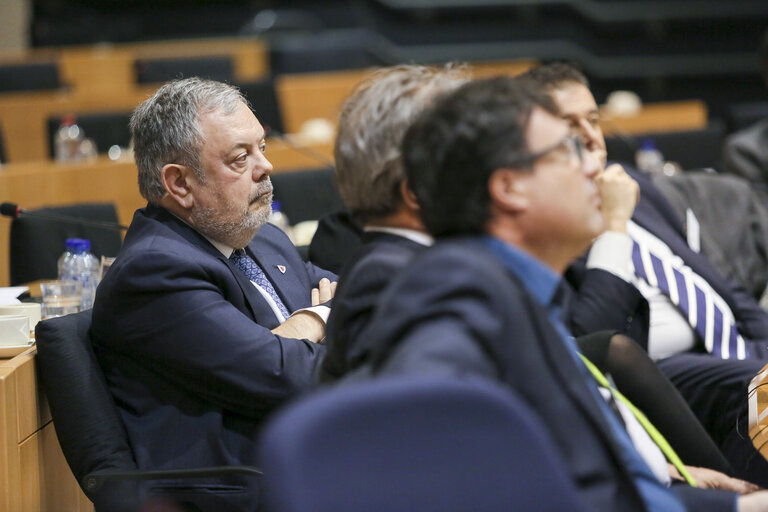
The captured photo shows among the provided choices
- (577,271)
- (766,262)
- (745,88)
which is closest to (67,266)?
(577,271)

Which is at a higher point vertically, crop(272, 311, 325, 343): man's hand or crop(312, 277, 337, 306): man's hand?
crop(272, 311, 325, 343): man's hand

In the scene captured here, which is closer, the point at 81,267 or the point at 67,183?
the point at 81,267

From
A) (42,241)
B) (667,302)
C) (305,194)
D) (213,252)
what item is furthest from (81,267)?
(667,302)

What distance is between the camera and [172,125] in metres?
1.87

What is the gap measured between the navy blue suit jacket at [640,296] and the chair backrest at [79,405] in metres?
0.98

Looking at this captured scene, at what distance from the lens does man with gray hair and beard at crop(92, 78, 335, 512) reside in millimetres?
1716

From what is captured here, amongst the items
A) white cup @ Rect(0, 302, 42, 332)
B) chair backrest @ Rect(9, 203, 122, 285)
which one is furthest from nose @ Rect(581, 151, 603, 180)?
chair backrest @ Rect(9, 203, 122, 285)

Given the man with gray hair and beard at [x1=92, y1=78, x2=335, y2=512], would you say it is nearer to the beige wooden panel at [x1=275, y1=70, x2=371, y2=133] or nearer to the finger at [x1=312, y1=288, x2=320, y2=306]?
the finger at [x1=312, y1=288, x2=320, y2=306]

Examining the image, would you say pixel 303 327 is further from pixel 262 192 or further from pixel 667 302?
pixel 667 302

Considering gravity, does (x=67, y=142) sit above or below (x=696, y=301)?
above

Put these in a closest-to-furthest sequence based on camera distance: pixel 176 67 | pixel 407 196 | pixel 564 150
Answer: pixel 564 150
pixel 407 196
pixel 176 67

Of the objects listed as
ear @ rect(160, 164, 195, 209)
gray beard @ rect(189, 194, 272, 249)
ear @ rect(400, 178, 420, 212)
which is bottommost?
gray beard @ rect(189, 194, 272, 249)

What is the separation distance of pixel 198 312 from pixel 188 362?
88 mm

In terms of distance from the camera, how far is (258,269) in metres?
2.05
